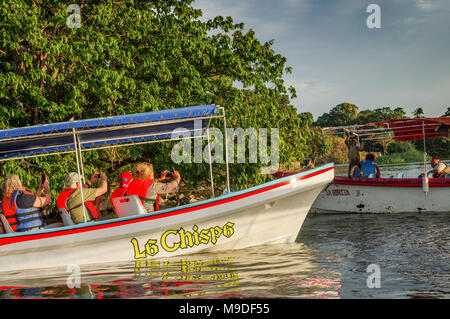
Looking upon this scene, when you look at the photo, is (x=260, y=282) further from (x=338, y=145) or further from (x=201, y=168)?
(x=338, y=145)

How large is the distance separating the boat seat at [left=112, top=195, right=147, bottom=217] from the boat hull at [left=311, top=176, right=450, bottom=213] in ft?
28.8

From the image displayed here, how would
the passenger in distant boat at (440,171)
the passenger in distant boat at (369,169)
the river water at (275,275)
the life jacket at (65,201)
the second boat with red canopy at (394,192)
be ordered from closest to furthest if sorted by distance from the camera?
the river water at (275,275)
the life jacket at (65,201)
the second boat with red canopy at (394,192)
the passenger in distant boat at (440,171)
the passenger in distant boat at (369,169)

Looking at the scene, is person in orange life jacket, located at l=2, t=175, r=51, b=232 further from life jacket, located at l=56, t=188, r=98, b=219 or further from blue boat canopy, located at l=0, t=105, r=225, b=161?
blue boat canopy, located at l=0, t=105, r=225, b=161

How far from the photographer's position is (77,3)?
→ 13.3m

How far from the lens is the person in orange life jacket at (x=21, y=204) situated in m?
7.53

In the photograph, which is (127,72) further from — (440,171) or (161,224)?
(440,171)

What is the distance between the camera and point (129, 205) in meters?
8.13

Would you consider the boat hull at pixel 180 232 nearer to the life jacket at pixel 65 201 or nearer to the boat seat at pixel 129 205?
the boat seat at pixel 129 205

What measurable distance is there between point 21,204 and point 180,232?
8.51 feet

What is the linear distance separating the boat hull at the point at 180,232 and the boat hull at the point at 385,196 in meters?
6.63

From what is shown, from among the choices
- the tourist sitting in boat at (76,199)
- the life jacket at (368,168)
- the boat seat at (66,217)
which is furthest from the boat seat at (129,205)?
the life jacket at (368,168)

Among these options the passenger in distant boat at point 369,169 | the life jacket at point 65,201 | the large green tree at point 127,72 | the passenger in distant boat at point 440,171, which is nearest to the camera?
the life jacket at point 65,201

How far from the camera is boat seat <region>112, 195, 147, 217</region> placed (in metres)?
8.07

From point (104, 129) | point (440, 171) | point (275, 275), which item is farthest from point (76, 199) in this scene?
point (440, 171)
